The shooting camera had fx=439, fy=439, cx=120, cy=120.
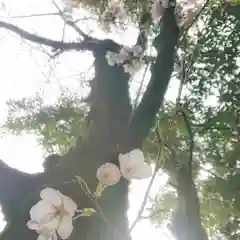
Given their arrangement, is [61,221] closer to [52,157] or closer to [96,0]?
[52,157]

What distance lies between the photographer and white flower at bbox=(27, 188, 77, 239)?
0.44m

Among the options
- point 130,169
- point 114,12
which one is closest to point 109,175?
point 130,169

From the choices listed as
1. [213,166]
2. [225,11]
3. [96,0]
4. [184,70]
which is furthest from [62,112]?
[184,70]

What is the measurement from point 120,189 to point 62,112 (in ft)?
2.69

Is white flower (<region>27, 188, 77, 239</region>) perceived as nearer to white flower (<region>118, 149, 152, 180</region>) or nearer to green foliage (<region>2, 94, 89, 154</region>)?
white flower (<region>118, 149, 152, 180</region>)

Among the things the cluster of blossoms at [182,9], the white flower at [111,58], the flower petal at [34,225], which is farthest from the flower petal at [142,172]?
the white flower at [111,58]

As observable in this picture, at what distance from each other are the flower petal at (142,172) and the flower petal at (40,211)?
94 mm

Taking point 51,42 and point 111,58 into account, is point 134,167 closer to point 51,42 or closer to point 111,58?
point 111,58

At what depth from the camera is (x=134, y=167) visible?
467mm

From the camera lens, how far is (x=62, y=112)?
1718mm

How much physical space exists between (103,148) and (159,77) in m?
0.26

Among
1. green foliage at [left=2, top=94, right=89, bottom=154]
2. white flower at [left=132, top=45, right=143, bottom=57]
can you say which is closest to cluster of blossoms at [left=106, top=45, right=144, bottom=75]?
white flower at [left=132, top=45, right=143, bottom=57]

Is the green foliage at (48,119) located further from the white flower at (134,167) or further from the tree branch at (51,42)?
the white flower at (134,167)

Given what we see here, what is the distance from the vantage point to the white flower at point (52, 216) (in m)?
0.44
